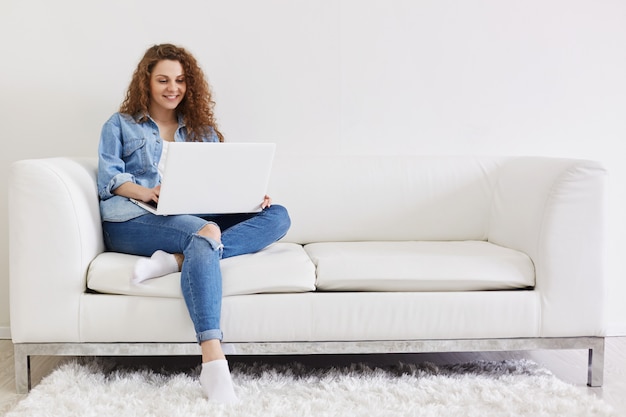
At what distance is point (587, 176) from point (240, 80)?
1.47 metres

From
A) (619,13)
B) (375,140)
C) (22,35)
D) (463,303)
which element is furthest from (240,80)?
(619,13)

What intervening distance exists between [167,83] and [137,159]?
Answer: 307mm

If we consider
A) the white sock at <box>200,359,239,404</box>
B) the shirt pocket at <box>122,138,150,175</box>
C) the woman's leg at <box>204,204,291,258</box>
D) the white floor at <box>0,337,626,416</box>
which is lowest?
the white floor at <box>0,337,626,416</box>

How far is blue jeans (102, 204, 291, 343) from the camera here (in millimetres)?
2113

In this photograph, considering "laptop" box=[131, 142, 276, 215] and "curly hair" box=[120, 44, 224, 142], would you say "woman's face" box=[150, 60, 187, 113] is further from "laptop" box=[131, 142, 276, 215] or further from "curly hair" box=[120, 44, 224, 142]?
"laptop" box=[131, 142, 276, 215]

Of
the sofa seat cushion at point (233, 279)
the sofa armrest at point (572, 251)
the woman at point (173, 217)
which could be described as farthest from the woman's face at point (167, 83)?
the sofa armrest at point (572, 251)

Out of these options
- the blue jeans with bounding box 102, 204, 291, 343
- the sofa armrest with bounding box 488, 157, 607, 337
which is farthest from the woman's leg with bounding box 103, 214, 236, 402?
the sofa armrest with bounding box 488, 157, 607, 337

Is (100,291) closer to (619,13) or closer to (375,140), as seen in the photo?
(375,140)

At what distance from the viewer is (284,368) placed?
7.92 feet

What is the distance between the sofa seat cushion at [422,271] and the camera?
226 cm

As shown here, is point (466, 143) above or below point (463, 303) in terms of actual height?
above

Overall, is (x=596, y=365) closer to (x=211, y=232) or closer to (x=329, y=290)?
(x=329, y=290)

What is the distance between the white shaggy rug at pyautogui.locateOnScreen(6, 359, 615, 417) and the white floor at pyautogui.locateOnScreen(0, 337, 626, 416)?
151 mm

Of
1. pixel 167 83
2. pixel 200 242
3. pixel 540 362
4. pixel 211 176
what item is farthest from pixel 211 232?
pixel 540 362
